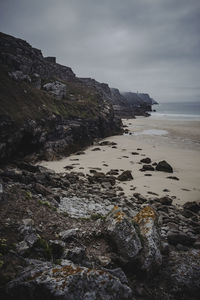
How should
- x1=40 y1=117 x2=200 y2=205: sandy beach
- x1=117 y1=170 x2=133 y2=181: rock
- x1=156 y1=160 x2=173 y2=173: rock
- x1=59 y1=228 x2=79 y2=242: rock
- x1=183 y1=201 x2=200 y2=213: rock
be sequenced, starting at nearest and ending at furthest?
x1=59 y1=228 x2=79 y2=242: rock, x1=183 y1=201 x2=200 y2=213: rock, x1=40 y1=117 x2=200 y2=205: sandy beach, x1=117 y1=170 x2=133 y2=181: rock, x1=156 y1=160 x2=173 y2=173: rock

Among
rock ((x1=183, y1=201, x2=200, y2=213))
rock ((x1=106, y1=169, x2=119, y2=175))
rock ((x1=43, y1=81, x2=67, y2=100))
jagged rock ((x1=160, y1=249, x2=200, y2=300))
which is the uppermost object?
rock ((x1=43, y1=81, x2=67, y2=100))

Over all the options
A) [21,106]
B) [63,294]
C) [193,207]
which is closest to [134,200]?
[193,207]

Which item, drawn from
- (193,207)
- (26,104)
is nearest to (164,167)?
(193,207)

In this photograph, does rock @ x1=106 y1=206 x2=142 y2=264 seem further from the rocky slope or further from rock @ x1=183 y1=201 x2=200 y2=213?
rock @ x1=183 y1=201 x2=200 y2=213

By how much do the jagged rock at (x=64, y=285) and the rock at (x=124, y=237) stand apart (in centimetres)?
140

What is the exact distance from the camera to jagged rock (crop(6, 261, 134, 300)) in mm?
3398

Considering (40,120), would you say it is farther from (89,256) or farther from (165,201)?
(89,256)

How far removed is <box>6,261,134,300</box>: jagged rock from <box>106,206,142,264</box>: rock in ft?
4.59

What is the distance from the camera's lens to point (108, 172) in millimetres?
20469

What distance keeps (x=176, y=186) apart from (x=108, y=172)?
7919 millimetres

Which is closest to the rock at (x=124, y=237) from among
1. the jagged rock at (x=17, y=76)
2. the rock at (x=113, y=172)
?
the rock at (x=113, y=172)

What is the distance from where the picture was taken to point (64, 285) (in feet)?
11.8

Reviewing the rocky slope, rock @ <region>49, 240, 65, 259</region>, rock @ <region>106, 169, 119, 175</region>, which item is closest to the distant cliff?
rock @ <region>106, 169, 119, 175</region>

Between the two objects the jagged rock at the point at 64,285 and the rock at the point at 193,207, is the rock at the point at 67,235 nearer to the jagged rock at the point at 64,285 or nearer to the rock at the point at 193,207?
the jagged rock at the point at 64,285
